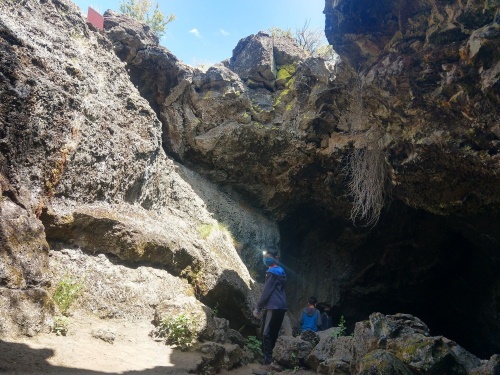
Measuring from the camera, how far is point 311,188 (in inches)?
375

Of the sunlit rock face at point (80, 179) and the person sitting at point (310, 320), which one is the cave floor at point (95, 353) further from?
the person sitting at point (310, 320)

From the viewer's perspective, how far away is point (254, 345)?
5473 millimetres

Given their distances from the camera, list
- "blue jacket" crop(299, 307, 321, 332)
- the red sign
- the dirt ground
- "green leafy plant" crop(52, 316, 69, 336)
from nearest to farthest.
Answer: the dirt ground
"green leafy plant" crop(52, 316, 69, 336)
"blue jacket" crop(299, 307, 321, 332)
the red sign

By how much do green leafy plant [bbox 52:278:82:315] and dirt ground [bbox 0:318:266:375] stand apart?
0.65 feet

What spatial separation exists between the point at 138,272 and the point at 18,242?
1733mm

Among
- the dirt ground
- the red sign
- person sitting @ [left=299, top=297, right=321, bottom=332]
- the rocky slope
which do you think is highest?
the red sign

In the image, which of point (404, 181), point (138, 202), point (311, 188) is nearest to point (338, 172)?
point (311, 188)

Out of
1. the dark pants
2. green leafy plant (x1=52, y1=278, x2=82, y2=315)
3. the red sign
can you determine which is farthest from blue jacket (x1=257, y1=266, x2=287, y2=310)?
the red sign

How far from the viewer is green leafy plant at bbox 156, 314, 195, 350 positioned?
4195 millimetres

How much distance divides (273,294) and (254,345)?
1093mm

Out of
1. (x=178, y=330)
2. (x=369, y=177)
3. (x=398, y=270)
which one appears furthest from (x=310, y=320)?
(x=398, y=270)

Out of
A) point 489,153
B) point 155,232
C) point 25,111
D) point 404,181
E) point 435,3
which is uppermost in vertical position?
point 435,3

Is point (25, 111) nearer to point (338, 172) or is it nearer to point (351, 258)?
point (338, 172)

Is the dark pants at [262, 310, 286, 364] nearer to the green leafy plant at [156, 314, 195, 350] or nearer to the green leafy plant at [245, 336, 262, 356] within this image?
the green leafy plant at [245, 336, 262, 356]
